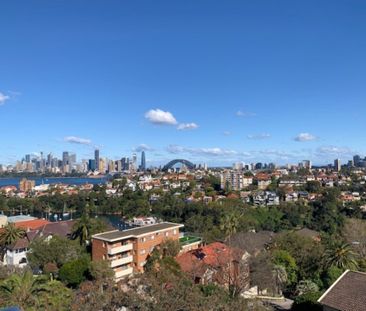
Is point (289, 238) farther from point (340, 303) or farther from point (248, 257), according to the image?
point (340, 303)

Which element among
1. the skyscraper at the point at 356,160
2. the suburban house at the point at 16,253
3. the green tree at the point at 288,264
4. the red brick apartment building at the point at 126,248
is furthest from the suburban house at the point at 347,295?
the skyscraper at the point at 356,160

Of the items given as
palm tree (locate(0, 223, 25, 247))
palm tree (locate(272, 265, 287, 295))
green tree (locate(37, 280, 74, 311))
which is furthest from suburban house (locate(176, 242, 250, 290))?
palm tree (locate(0, 223, 25, 247))

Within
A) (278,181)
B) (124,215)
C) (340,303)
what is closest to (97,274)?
(340,303)

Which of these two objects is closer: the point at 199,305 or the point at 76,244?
the point at 199,305

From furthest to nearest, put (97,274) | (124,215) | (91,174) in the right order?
(91,174) → (124,215) → (97,274)

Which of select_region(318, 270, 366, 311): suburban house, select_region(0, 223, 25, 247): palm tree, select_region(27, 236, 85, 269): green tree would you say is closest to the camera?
select_region(318, 270, 366, 311): suburban house

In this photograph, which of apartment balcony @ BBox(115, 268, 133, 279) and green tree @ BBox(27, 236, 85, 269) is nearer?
green tree @ BBox(27, 236, 85, 269)

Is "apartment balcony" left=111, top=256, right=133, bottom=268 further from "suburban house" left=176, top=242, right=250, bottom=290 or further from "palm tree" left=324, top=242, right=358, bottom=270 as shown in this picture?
"palm tree" left=324, top=242, right=358, bottom=270

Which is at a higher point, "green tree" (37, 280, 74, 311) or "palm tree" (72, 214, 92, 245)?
"green tree" (37, 280, 74, 311)
